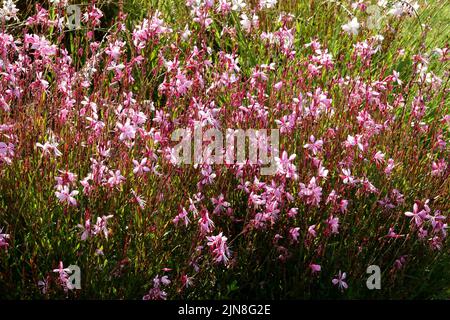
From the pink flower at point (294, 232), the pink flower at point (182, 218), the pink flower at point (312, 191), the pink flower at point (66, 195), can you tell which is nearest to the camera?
the pink flower at point (66, 195)

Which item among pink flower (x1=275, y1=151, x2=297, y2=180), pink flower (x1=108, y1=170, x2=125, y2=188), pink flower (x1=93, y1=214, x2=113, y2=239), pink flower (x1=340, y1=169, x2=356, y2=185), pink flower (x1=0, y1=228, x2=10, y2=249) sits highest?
pink flower (x1=275, y1=151, x2=297, y2=180)

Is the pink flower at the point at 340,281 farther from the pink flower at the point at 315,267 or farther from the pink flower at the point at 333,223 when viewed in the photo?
the pink flower at the point at 333,223

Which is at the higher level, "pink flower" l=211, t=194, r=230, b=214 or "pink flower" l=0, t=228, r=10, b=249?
"pink flower" l=211, t=194, r=230, b=214

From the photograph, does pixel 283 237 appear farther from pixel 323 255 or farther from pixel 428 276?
pixel 428 276

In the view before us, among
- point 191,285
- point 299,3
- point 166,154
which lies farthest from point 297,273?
point 299,3

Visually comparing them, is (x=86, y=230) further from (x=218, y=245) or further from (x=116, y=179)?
(x=218, y=245)

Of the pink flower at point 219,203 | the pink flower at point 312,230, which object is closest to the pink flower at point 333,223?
the pink flower at point 312,230

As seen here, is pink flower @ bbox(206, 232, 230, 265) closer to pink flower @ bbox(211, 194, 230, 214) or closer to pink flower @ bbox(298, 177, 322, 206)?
pink flower @ bbox(211, 194, 230, 214)

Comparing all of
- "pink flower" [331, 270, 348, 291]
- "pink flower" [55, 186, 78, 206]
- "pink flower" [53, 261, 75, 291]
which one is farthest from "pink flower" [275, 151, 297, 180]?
"pink flower" [53, 261, 75, 291]

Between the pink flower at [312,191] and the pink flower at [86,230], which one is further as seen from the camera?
the pink flower at [312,191]

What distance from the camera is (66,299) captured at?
9.78 feet

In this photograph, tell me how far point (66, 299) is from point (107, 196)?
44cm

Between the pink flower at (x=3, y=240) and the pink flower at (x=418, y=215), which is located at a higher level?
the pink flower at (x=418, y=215)
